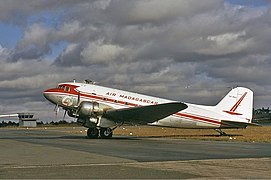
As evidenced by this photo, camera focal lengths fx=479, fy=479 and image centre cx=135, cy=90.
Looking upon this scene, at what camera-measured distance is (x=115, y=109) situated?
120 ft

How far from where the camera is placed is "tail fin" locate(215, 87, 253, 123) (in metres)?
43.1

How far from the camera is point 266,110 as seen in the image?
5276 inches

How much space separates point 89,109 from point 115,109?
236 centimetres

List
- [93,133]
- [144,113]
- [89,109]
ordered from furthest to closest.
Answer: [93,133] < [144,113] < [89,109]

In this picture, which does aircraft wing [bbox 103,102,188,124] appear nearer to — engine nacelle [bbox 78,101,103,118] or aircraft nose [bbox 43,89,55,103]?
engine nacelle [bbox 78,101,103,118]

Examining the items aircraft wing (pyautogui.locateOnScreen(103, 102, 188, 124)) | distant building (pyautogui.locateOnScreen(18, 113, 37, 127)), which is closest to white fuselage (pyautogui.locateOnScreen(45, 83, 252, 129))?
aircraft wing (pyautogui.locateOnScreen(103, 102, 188, 124))

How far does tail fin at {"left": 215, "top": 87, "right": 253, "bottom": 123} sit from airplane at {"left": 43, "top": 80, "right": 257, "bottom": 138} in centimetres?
193

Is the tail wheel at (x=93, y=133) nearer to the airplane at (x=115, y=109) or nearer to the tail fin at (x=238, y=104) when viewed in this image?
the airplane at (x=115, y=109)

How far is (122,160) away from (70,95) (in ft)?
64.0

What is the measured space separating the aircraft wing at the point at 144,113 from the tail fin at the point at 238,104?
781 cm

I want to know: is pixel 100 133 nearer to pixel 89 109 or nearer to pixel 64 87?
pixel 89 109

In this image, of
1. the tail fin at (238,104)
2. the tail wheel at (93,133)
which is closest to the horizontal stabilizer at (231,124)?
the tail fin at (238,104)

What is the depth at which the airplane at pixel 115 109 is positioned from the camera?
35.7m

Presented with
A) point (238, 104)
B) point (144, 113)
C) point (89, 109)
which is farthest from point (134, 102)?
point (238, 104)
